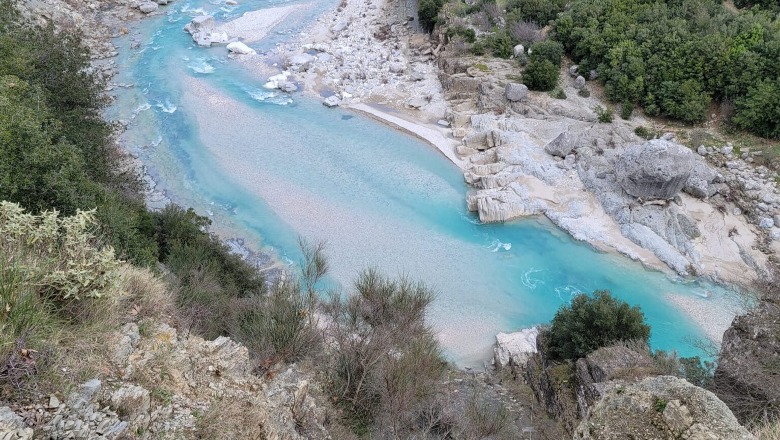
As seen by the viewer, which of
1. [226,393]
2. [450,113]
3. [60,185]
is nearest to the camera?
[226,393]

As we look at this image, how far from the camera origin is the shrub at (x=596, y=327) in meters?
18.6

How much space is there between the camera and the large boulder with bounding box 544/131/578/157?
32.7 meters

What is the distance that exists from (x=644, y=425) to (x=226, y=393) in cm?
734

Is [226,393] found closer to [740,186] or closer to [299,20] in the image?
[740,186]

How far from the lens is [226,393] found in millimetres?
10320

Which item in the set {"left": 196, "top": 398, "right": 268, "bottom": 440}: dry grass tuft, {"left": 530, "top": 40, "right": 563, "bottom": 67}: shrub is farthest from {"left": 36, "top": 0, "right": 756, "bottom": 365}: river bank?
{"left": 196, "top": 398, "right": 268, "bottom": 440}: dry grass tuft

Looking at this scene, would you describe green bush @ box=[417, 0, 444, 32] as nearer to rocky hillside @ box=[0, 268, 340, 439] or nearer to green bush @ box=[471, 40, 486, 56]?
green bush @ box=[471, 40, 486, 56]

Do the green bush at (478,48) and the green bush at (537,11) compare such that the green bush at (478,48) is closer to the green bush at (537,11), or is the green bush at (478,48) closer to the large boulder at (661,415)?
the green bush at (537,11)

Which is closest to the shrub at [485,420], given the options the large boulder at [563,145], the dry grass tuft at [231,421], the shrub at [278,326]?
the shrub at [278,326]

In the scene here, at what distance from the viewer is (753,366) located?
46.3ft

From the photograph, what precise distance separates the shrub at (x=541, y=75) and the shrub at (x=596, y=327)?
22.1 meters

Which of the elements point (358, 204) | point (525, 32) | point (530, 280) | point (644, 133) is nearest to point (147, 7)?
point (525, 32)

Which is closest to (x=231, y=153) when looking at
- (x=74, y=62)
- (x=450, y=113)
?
(x=74, y=62)

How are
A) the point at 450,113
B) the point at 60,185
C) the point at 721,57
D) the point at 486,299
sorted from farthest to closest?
the point at 450,113, the point at 721,57, the point at 486,299, the point at 60,185
